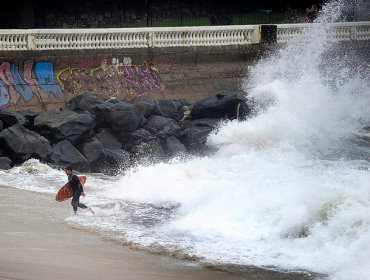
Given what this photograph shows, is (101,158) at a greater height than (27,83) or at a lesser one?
lesser

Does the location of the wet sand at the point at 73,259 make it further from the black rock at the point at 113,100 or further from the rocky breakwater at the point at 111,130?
the black rock at the point at 113,100

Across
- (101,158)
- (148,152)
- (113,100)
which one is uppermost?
(113,100)

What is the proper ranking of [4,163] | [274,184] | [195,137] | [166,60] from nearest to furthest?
[274,184] < [4,163] < [195,137] < [166,60]

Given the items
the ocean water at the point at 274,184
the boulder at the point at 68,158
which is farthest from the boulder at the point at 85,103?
the ocean water at the point at 274,184

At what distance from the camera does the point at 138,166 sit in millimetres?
21031

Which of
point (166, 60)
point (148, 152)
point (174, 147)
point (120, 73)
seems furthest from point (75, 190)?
point (166, 60)

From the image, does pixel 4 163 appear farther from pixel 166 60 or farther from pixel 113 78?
pixel 166 60

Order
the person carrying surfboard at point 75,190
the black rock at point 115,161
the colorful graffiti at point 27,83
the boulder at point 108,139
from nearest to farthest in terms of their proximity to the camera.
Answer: the person carrying surfboard at point 75,190 → the black rock at point 115,161 → the boulder at point 108,139 → the colorful graffiti at point 27,83

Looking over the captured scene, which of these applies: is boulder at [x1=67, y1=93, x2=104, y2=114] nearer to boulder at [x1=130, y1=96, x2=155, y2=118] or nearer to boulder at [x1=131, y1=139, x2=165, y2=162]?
boulder at [x1=130, y1=96, x2=155, y2=118]

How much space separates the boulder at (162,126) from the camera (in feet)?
78.0

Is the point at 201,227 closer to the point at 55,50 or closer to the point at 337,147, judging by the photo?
the point at 337,147

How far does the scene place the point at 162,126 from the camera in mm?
24141

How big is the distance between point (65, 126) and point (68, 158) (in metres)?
1.26

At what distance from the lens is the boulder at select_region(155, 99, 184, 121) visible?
982 inches
